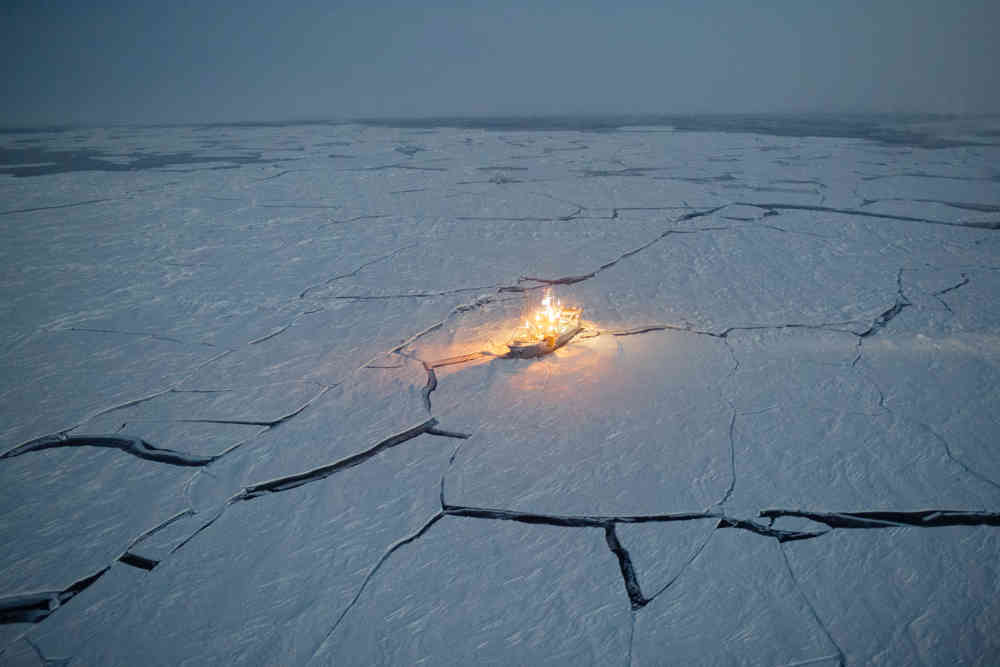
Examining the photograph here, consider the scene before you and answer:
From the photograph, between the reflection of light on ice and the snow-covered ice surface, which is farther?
the reflection of light on ice

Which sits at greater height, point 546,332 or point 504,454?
point 546,332

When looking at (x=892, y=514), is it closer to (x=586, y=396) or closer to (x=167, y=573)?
(x=586, y=396)

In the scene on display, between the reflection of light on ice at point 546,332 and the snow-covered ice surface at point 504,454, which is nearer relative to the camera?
the snow-covered ice surface at point 504,454

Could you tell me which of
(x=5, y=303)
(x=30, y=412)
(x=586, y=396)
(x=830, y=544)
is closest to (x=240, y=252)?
(x=5, y=303)

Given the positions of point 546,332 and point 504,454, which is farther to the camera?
point 546,332

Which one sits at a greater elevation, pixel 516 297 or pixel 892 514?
pixel 516 297
